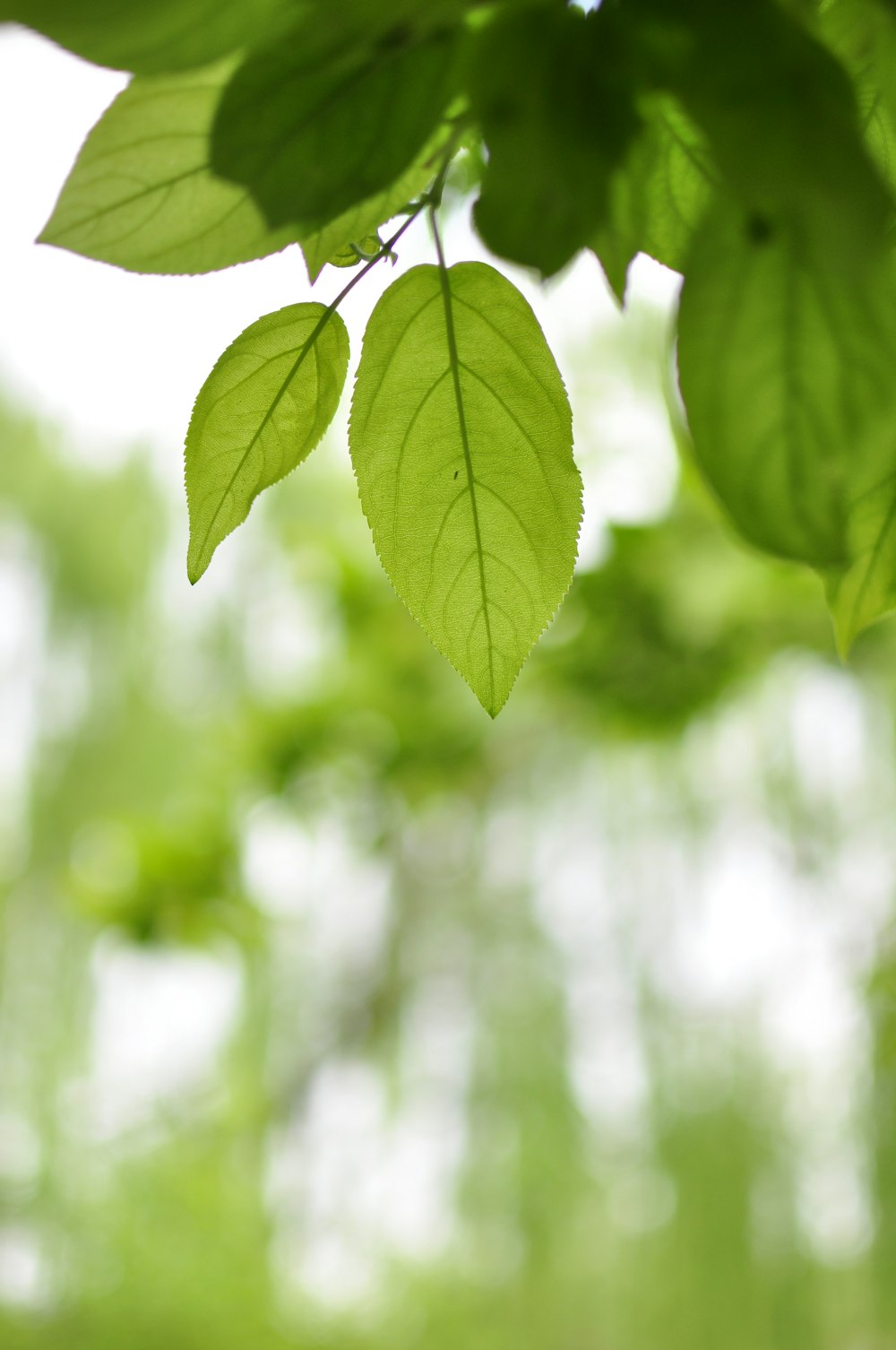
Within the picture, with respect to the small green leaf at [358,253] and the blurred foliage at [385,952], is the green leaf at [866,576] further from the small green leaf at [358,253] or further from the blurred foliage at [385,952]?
the blurred foliage at [385,952]

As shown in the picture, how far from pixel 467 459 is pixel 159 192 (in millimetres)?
62

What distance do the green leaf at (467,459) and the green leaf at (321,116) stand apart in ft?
0.12

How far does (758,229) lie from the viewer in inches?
5.7

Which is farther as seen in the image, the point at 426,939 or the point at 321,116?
the point at 426,939

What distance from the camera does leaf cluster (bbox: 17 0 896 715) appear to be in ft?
0.43

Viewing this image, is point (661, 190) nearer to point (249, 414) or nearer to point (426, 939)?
point (249, 414)

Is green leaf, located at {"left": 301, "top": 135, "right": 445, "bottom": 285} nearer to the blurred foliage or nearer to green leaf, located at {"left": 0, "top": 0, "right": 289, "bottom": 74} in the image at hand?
green leaf, located at {"left": 0, "top": 0, "right": 289, "bottom": 74}

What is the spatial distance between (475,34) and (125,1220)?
211 centimetres

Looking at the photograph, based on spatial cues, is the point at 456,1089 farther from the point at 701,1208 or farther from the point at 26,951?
the point at 26,951

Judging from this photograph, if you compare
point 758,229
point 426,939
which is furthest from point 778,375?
Answer: point 426,939

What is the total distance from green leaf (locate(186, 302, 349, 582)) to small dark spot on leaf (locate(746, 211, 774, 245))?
0.24 ft

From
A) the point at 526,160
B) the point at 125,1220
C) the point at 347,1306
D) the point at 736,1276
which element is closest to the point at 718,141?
the point at 526,160

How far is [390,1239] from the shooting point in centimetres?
253

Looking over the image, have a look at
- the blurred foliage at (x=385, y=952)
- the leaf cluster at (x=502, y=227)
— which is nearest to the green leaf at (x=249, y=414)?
the leaf cluster at (x=502, y=227)
